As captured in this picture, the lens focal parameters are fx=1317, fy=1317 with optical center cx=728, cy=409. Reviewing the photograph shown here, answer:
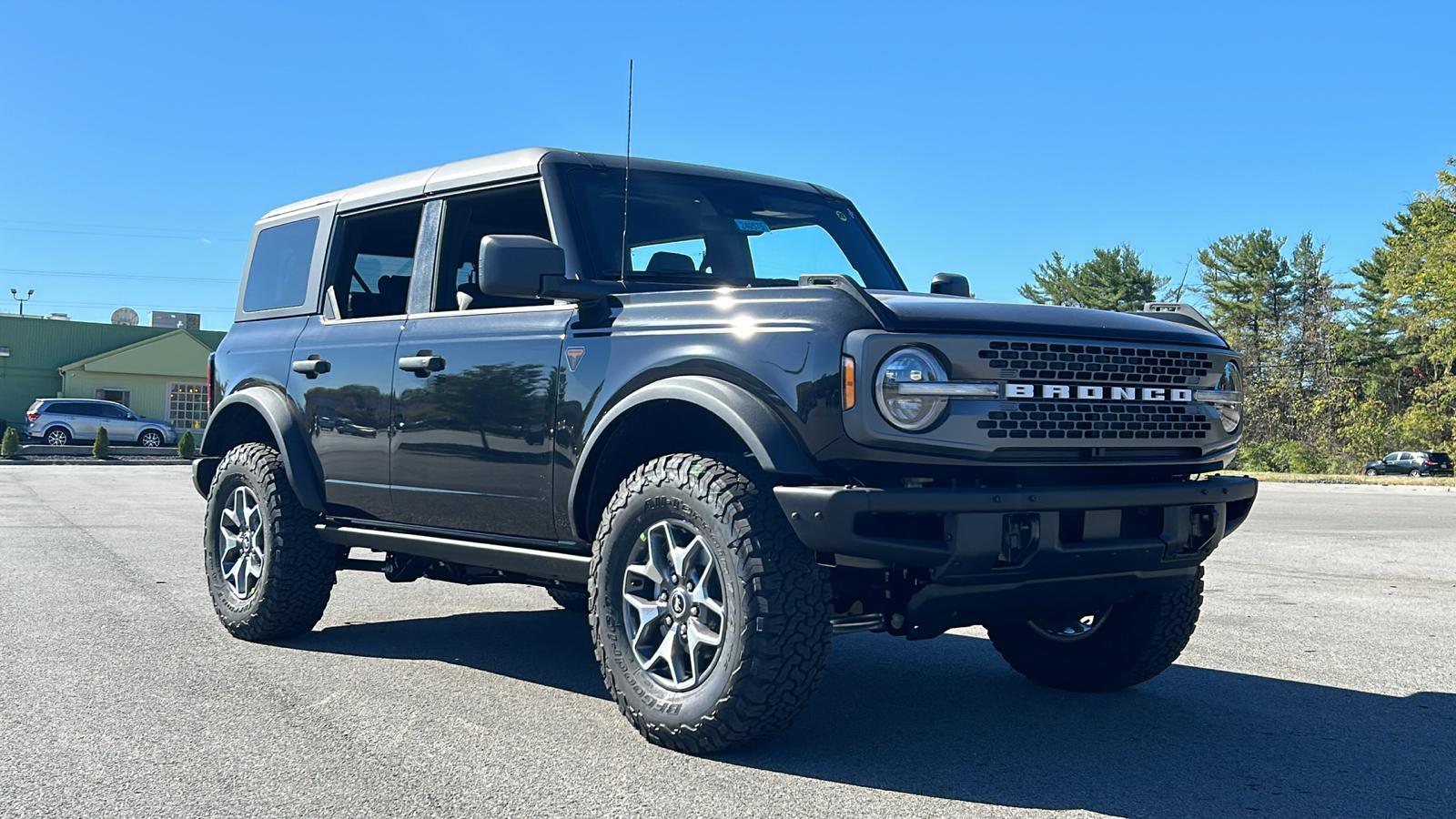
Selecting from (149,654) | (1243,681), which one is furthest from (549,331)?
(1243,681)

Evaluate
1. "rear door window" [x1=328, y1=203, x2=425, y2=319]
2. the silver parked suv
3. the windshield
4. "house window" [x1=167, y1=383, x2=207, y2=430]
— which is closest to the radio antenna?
the windshield

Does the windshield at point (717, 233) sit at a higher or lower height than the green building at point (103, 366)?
higher

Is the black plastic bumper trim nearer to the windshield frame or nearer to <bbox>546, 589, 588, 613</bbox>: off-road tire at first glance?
the windshield frame

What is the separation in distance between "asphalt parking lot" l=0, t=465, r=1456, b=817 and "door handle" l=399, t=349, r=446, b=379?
128 centimetres

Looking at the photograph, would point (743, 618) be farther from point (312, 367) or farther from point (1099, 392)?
point (312, 367)

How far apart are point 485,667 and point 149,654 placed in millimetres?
1557

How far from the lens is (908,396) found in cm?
392

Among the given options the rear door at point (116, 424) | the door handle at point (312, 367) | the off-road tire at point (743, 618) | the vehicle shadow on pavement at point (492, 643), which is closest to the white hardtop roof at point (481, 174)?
the door handle at point (312, 367)

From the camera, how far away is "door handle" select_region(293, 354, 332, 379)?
19.9 ft

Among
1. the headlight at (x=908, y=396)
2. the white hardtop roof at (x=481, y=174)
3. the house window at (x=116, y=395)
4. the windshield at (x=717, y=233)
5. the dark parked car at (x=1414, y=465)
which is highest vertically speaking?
the white hardtop roof at (x=481, y=174)

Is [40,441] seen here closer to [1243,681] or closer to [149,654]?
[149,654]

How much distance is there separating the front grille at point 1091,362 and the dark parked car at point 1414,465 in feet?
172

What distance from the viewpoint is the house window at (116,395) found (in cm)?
5306

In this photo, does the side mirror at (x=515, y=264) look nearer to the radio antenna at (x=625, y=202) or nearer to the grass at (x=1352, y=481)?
the radio antenna at (x=625, y=202)
